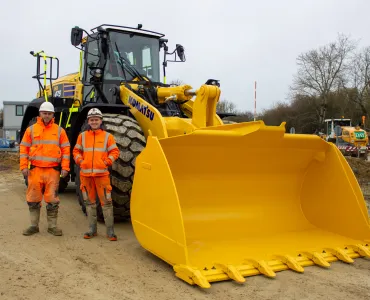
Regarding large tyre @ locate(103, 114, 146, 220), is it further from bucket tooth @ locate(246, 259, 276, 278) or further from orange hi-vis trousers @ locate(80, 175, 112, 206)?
bucket tooth @ locate(246, 259, 276, 278)

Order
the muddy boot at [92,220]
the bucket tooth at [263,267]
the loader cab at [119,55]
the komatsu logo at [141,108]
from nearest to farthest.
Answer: the bucket tooth at [263,267], the muddy boot at [92,220], the komatsu logo at [141,108], the loader cab at [119,55]

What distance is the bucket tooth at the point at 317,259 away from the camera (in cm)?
391

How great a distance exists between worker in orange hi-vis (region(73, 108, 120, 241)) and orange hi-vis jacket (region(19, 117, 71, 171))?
1.13ft

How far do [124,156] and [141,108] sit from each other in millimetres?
781

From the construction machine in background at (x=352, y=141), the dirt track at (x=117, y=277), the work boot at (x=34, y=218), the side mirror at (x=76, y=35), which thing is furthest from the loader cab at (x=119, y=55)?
the construction machine in background at (x=352, y=141)

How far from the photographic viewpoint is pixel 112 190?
508 centimetres

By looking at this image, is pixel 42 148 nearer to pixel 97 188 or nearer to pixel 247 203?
pixel 97 188

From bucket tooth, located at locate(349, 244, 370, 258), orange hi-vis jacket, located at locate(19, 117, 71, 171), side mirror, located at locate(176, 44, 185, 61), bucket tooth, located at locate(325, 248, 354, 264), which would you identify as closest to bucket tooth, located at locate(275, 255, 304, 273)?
Answer: bucket tooth, located at locate(325, 248, 354, 264)

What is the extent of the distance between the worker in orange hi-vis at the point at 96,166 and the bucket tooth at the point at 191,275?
1.45 meters

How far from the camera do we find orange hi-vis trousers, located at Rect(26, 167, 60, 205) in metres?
5.07

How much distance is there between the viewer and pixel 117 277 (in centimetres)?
363

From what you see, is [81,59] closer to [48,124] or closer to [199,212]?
→ [48,124]

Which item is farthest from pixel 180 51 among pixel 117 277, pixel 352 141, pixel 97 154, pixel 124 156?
pixel 352 141

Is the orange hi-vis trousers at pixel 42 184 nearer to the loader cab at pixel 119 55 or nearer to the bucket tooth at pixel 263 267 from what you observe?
the loader cab at pixel 119 55
